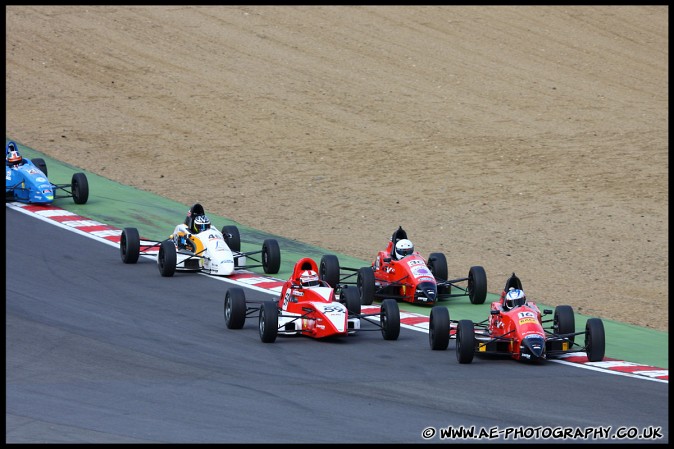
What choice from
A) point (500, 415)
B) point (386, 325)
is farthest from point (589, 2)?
point (500, 415)

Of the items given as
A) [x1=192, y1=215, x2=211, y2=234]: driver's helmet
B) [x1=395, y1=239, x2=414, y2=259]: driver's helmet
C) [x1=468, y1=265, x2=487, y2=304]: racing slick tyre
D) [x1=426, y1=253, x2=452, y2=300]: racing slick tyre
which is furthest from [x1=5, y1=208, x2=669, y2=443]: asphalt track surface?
[x1=426, y1=253, x2=452, y2=300]: racing slick tyre

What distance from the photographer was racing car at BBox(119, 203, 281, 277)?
23219mm

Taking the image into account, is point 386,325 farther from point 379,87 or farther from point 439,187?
point 379,87

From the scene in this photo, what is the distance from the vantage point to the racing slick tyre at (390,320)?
1927cm

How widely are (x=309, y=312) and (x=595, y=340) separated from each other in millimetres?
4209

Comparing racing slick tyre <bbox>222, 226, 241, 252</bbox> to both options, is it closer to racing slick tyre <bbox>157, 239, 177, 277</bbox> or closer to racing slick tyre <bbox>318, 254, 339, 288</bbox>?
racing slick tyre <bbox>157, 239, 177, 277</bbox>

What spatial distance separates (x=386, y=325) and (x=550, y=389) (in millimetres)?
3369

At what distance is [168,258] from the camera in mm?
23000

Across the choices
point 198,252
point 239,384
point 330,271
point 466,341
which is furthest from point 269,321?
point 198,252

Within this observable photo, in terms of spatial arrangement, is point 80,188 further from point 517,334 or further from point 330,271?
point 517,334

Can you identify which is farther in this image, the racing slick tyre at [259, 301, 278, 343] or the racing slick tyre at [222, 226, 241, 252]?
the racing slick tyre at [222, 226, 241, 252]

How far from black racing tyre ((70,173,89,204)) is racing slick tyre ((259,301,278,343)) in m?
10.4

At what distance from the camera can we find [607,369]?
18.0m

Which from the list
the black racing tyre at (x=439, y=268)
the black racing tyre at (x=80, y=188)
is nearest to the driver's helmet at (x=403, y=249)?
the black racing tyre at (x=439, y=268)
